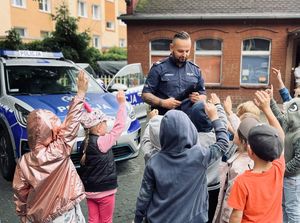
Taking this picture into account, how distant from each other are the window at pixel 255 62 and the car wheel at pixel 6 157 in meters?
10.3

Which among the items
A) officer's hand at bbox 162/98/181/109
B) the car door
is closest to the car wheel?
the car door

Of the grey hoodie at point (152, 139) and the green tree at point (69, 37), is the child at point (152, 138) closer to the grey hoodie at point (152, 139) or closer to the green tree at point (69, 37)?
the grey hoodie at point (152, 139)

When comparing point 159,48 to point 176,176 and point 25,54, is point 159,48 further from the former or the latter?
point 176,176

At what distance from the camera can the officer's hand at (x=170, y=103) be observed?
→ 3.22 metres

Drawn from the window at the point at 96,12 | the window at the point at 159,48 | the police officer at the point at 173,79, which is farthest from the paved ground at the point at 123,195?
the window at the point at 96,12

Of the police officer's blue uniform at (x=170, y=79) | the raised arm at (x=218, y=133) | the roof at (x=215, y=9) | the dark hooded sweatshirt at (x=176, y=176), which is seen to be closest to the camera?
the dark hooded sweatshirt at (x=176, y=176)

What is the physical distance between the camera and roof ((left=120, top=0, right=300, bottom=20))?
42.6 ft

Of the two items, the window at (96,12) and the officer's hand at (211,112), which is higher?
the window at (96,12)

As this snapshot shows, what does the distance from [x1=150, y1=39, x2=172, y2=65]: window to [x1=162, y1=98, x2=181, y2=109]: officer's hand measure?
36.0 ft

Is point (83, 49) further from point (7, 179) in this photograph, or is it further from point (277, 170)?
point (277, 170)

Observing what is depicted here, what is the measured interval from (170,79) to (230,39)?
10.6 metres

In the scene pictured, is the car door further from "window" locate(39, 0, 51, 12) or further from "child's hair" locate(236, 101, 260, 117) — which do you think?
"window" locate(39, 0, 51, 12)

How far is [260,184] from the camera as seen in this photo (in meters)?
2.35

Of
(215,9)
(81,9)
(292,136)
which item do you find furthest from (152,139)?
(81,9)
